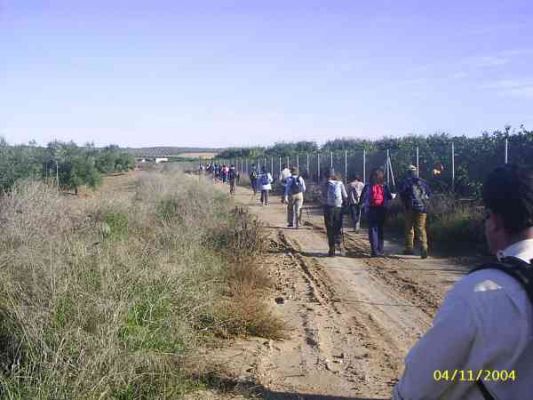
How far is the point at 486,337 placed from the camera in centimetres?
172

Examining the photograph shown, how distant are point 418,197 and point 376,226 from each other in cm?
104

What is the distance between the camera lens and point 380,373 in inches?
217

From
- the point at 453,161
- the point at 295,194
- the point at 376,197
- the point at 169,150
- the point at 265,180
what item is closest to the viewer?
the point at 376,197

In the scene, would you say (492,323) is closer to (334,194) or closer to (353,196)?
(334,194)

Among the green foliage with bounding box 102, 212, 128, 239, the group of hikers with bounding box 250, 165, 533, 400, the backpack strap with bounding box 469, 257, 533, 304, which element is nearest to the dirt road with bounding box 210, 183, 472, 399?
the green foliage with bounding box 102, 212, 128, 239

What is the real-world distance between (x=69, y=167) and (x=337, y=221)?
80.8 feet

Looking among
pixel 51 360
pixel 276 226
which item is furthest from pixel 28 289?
pixel 276 226

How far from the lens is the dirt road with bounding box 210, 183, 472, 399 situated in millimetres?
5344

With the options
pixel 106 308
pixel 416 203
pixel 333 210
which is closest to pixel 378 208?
pixel 416 203

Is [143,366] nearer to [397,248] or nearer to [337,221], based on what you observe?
[337,221]

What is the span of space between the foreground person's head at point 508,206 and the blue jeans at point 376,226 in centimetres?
1009

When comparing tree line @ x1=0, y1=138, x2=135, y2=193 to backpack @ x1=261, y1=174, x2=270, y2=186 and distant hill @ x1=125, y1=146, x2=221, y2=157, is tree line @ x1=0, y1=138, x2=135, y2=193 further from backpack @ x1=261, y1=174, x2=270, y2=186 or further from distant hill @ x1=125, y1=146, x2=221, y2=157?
distant hill @ x1=125, y1=146, x2=221, y2=157

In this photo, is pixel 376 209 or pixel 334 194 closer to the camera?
pixel 334 194

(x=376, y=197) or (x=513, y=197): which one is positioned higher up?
(x=513, y=197)
